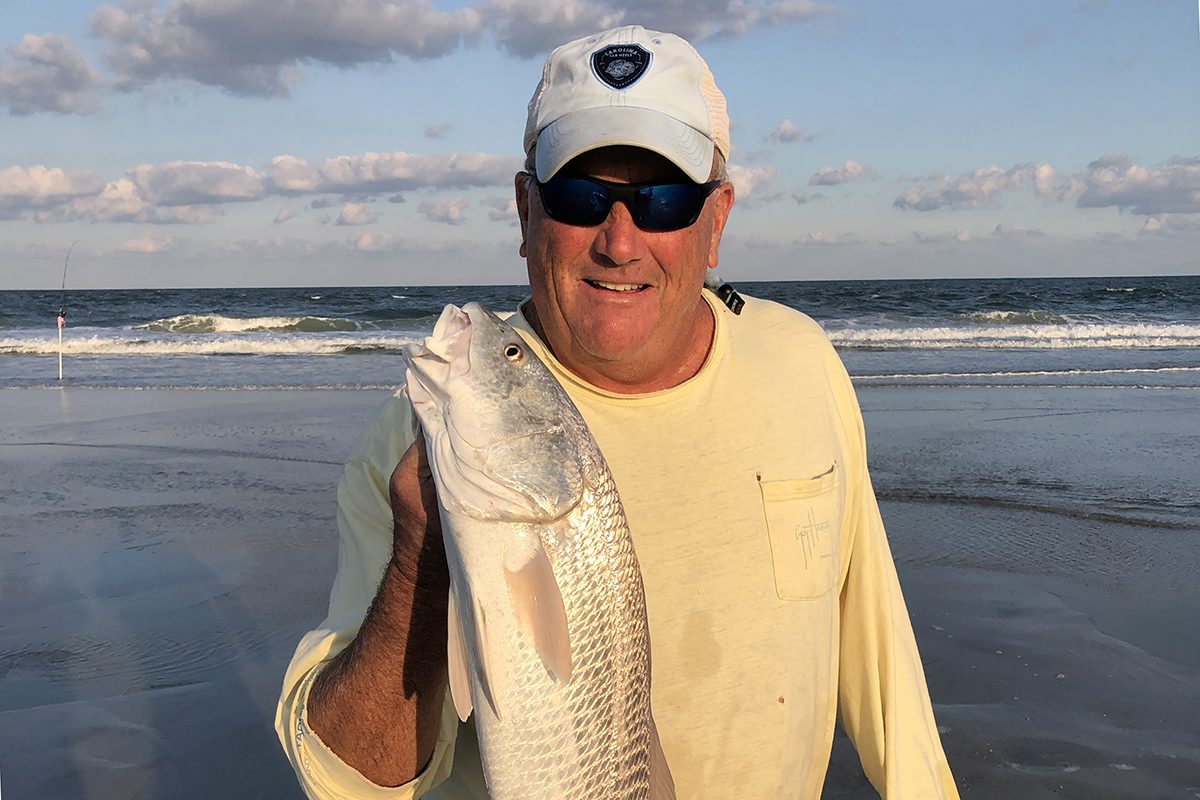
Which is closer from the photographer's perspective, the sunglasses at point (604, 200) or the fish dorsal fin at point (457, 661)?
the fish dorsal fin at point (457, 661)

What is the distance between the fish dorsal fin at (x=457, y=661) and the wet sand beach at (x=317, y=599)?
9.64 ft

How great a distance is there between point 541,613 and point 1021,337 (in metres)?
29.0

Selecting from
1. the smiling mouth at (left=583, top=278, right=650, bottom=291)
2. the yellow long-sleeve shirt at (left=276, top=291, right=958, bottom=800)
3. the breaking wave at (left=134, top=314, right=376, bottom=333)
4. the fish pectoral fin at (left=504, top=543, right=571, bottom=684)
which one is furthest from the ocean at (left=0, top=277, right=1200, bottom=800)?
the breaking wave at (left=134, top=314, right=376, bottom=333)

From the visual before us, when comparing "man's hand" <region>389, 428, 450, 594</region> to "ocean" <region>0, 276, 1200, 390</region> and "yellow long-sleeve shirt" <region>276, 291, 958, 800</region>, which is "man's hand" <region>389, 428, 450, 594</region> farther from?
"ocean" <region>0, 276, 1200, 390</region>

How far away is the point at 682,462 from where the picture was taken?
94.1 inches

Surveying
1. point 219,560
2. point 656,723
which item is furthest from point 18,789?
point 656,723

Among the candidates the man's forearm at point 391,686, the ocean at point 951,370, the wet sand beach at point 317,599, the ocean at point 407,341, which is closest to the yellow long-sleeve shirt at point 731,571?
the man's forearm at point 391,686

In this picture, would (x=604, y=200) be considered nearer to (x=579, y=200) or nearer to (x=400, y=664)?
(x=579, y=200)

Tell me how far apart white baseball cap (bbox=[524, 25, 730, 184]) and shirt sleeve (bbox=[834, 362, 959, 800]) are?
800 mm

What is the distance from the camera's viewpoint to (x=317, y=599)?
658cm

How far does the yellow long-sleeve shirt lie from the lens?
2348 millimetres

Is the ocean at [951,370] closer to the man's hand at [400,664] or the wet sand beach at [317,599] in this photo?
the wet sand beach at [317,599]

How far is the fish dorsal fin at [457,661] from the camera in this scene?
1884 millimetres

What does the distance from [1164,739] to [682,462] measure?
377cm
